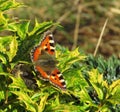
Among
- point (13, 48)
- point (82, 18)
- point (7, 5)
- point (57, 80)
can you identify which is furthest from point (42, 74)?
point (82, 18)

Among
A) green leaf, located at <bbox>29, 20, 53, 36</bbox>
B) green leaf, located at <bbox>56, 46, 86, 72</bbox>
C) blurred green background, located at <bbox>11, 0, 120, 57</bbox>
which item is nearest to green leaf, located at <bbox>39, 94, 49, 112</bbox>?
green leaf, located at <bbox>56, 46, 86, 72</bbox>

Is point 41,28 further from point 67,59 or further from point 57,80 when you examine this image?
point 57,80

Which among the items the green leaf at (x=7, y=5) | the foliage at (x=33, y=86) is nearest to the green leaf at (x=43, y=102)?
the foliage at (x=33, y=86)

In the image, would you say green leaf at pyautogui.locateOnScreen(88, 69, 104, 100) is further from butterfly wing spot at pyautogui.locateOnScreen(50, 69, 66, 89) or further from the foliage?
butterfly wing spot at pyautogui.locateOnScreen(50, 69, 66, 89)

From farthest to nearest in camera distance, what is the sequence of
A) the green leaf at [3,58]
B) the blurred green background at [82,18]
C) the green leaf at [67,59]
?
the blurred green background at [82,18] < the green leaf at [67,59] < the green leaf at [3,58]

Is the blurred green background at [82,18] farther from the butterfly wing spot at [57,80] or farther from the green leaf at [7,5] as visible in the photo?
the butterfly wing spot at [57,80]

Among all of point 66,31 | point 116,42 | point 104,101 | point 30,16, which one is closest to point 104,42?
point 116,42

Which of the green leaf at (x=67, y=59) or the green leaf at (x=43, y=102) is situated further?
the green leaf at (x=67, y=59)

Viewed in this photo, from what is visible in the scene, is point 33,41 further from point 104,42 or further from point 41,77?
point 104,42
